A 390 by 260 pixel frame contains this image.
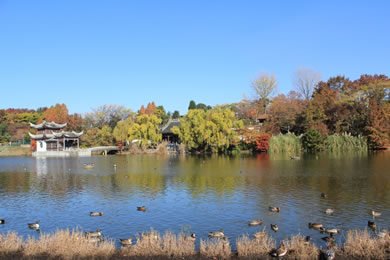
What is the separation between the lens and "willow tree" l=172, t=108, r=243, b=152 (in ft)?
192

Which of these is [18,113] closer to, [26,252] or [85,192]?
[85,192]

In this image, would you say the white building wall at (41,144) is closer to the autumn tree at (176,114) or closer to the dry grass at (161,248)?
the autumn tree at (176,114)

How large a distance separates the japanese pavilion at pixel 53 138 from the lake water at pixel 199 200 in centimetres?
3705

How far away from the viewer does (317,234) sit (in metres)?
14.6

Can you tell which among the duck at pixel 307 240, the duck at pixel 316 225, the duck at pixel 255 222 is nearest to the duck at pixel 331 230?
the duck at pixel 316 225

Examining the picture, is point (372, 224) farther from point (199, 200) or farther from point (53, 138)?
point (53, 138)

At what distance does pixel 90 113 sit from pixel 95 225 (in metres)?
72.1

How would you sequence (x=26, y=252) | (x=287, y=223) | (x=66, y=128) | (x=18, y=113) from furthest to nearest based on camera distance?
(x=18, y=113)
(x=66, y=128)
(x=287, y=223)
(x=26, y=252)

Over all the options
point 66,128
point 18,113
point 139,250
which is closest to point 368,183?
point 139,250

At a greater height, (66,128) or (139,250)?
(66,128)

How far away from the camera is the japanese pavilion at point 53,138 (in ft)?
233

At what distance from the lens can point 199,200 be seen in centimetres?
2183

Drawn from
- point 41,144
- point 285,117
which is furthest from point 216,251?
point 41,144

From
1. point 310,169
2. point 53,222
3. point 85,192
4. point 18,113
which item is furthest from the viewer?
point 18,113
